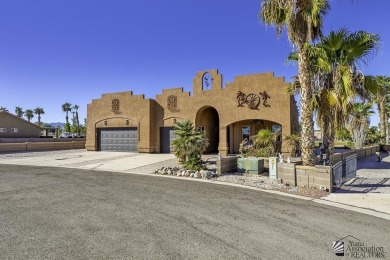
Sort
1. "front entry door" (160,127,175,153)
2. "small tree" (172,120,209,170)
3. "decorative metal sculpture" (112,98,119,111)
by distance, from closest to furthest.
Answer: "small tree" (172,120,209,170), "front entry door" (160,127,175,153), "decorative metal sculpture" (112,98,119,111)

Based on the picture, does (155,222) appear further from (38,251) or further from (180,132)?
(180,132)

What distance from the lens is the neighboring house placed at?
132ft

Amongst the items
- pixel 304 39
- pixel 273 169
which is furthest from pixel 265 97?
pixel 304 39

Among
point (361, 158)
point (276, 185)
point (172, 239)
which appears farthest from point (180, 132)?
point (361, 158)

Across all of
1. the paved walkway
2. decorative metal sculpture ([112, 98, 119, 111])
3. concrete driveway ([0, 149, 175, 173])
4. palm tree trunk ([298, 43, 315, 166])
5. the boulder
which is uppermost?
decorative metal sculpture ([112, 98, 119, 111])

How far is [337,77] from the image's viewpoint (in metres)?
10.9

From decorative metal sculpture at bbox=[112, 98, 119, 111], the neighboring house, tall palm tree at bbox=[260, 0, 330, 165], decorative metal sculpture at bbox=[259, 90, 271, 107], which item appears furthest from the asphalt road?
the neighboring house

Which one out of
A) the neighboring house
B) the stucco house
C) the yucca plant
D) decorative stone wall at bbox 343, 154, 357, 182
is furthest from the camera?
the neighboring house

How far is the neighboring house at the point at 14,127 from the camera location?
40.3m

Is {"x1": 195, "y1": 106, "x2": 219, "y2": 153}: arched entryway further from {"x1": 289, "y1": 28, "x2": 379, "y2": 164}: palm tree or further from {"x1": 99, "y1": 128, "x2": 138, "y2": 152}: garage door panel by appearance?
{"x1": 289, "y1": 28, "x2": 379, "y2": 164}: palm tree

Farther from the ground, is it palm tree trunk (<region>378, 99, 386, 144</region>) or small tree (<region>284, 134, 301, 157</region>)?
palm tree trunk (<region>378, 99, 386, 144</region>)

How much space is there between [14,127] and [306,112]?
152 ft

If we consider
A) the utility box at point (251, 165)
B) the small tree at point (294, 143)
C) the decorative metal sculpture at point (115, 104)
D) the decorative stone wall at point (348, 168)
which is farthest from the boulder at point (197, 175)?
the decorative metal sculpture at point (115, 104)

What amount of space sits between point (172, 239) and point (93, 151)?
2553 cm
